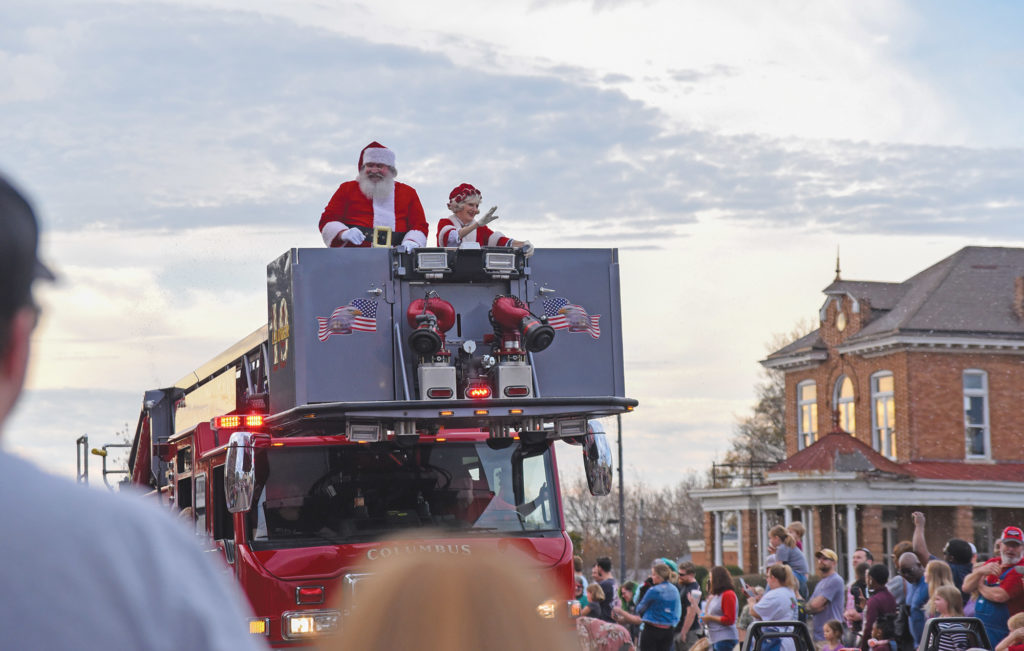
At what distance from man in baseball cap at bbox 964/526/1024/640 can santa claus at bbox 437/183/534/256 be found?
457cm

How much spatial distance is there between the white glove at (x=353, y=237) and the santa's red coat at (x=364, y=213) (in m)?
0.33

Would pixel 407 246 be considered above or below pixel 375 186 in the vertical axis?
below

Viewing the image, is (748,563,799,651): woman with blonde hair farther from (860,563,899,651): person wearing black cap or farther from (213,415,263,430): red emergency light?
(213,415,263,430): red emergency light

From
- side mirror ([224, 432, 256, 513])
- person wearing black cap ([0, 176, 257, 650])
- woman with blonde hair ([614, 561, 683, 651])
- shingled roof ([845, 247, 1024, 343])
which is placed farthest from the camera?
shingled roof ([845, 247, 1024, 343])

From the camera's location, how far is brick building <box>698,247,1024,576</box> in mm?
39750

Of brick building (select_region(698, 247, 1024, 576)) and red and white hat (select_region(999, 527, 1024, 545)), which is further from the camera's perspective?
brick building (select_region(698, 247, 1024, 576))

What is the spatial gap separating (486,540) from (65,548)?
29.1 ft

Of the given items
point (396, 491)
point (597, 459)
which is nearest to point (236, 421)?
point (396, 491)

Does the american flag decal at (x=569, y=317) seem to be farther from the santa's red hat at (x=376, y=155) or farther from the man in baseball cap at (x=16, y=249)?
the man in baseball cap at (x=16, y=249)

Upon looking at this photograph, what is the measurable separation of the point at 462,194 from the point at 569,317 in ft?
5.20


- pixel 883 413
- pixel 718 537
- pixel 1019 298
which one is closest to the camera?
pixel 1019 298

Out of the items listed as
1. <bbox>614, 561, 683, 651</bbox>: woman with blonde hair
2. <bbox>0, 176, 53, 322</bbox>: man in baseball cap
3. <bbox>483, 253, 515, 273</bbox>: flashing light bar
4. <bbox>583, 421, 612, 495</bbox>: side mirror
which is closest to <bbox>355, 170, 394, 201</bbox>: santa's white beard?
<bbox>483, 253, 515, 273</bbox>: flashing light bar

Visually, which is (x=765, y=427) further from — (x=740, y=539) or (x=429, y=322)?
(x=429, y=322)

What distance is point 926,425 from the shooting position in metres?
40.9
